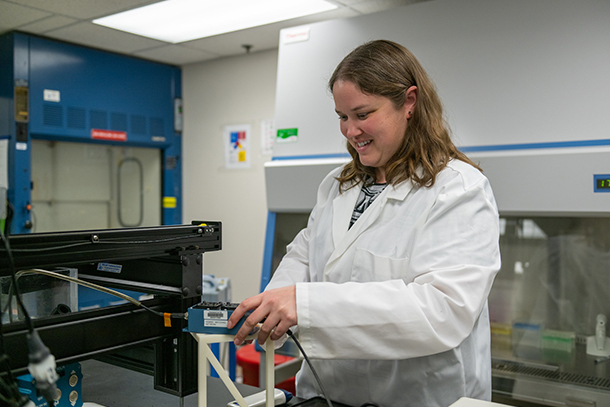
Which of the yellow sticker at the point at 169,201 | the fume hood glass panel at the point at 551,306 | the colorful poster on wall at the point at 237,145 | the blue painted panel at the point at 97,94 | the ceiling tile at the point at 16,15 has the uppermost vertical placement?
the ceiling tile at the point at 16,15

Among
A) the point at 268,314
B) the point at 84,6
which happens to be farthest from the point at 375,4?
the point at 268,314

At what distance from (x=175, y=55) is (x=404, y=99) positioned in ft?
8.78

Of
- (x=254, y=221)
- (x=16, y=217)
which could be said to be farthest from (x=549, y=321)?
(x=16, y=217)

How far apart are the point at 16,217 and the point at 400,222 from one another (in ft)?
8.71

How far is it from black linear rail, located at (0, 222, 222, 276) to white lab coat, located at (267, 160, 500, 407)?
0.72 ft

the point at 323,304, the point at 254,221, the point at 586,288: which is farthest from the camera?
the point at 254,221

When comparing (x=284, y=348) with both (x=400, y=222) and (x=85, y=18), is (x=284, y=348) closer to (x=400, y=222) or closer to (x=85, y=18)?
(x=400, y=222)

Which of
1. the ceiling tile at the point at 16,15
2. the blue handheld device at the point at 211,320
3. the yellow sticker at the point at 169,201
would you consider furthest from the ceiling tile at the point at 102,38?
the blue handheld device at the point at 211,320

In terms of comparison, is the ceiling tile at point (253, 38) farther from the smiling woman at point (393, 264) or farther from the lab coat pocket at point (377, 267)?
the lab coat pocket at point (377, 267)

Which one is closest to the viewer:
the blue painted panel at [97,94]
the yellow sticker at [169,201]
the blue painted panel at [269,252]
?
the blue painted panel at [269,252]

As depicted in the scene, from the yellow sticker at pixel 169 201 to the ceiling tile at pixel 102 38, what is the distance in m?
1.05

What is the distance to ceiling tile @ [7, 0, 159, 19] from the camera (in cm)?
249

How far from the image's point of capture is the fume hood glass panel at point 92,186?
3.29m

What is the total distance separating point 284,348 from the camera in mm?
2330
